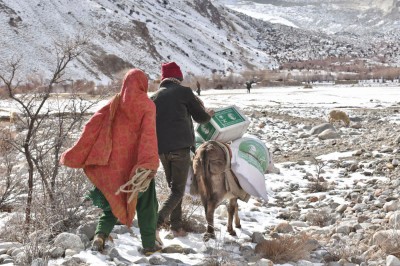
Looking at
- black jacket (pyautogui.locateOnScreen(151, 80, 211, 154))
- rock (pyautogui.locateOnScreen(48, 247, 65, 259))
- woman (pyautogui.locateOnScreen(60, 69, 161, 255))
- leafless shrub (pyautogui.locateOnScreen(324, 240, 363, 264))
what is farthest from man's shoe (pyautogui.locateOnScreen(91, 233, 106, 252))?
leafless shrub (pyautogui.locateOnScreen(324, 240, 363, 264))

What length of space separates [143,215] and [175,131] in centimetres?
96

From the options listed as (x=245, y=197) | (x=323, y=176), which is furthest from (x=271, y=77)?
(x=245, y=197)

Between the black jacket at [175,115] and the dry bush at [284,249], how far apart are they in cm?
121

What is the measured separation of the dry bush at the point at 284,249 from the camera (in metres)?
4.64

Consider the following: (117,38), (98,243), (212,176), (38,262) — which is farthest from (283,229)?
(117,38)

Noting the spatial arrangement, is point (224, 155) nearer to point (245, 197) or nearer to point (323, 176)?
point (245, 197)

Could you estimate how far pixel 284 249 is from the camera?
4703mm

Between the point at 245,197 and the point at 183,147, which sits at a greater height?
the point at 183,147

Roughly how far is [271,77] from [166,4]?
40.6 m

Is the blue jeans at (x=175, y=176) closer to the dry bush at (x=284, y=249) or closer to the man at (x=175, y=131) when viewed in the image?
the man at (x=175, y=131)

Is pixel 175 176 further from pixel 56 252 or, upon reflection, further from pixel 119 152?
pixel 56 252

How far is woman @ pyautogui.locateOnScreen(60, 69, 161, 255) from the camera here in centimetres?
430


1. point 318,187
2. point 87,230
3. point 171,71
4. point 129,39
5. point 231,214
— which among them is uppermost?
point 129,39

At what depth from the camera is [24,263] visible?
3.86m
